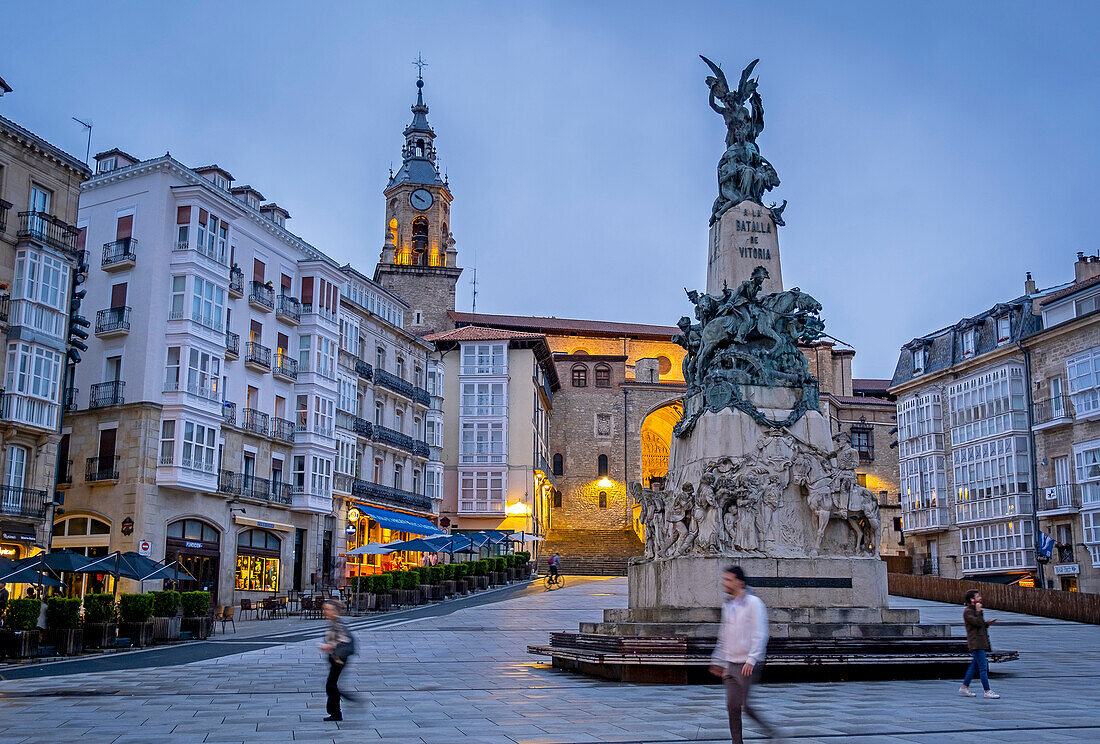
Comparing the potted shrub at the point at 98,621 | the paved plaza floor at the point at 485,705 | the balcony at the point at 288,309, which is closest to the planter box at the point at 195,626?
the potted shrub at the point at 98,621

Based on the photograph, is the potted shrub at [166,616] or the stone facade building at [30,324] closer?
the potted shrub at [166,616]

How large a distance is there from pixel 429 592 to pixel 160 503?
10337 millimetres

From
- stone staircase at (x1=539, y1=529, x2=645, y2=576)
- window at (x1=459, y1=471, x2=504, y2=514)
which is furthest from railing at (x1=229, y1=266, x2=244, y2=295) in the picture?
window at (x1=459, y1=471, x2=504, y2=514)

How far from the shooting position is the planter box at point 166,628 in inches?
933

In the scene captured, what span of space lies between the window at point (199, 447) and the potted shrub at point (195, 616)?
34.6 feet

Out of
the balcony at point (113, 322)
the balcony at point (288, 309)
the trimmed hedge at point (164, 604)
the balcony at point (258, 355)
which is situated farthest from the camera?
the balcony at point (288, 309)

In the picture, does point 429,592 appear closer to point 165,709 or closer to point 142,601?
point 142,601

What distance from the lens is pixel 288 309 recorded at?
43.4 metres

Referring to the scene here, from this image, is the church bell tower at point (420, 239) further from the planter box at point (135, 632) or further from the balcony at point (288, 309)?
the planter box at point (135, 632)

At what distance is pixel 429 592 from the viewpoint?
128 ft

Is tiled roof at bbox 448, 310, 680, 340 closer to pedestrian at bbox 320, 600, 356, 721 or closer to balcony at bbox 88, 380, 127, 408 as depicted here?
balcony at bbox 88, 380, 127, 408

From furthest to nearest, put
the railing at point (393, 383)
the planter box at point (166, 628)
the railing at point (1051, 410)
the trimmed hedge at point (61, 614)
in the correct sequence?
the railing at point (393, 383), the railing at point (1051, 410), the planter box at point (166, 628), the trimmed hedge at point (61, 614)

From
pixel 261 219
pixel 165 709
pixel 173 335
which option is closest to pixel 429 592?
pixel 173 335

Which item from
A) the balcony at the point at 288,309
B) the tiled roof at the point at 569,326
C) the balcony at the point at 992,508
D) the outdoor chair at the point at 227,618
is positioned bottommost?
the outdoor chair at the point at 227,618
